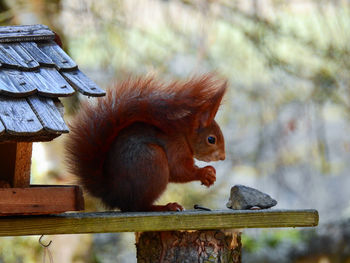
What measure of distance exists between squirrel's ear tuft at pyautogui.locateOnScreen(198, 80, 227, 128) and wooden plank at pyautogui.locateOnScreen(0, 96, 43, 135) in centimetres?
58

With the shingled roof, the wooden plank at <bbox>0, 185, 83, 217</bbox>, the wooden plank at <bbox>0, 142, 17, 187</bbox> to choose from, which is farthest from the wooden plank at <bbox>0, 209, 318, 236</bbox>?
the shingled roof

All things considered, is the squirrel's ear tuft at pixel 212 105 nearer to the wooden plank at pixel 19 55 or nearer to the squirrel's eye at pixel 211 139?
the squirrel's eye at pixel 211 139

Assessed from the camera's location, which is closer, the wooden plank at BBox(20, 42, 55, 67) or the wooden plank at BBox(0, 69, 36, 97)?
the wooden plank at BBox(0, 69, 36, 97)

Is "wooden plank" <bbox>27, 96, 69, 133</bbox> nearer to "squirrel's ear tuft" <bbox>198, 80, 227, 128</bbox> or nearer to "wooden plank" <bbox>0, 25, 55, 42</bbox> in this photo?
"wooden plank" <bbox>0, 25, 55, 42</bbox>

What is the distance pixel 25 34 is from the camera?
69.6 inches

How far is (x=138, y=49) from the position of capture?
4059 millimetres

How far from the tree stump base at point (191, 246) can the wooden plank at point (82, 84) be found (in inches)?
18.6

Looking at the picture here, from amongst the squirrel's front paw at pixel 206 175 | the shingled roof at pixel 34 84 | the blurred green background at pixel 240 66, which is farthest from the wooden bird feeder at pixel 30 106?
the blurred green background at pixel 240 66

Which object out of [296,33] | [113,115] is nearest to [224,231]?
[113,115]

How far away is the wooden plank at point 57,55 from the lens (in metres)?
1.67

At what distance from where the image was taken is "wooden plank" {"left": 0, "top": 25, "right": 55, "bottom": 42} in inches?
68.6

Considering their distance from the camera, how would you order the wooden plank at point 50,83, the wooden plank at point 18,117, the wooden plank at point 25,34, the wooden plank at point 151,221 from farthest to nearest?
the wooden plank at point 25,34, the wooden plank at point 151,221, the wooden plank at point 50,83, the wooden plank at point 18,117

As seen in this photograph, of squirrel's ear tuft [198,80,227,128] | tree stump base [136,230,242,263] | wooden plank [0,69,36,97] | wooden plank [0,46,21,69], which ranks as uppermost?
wooden plank [0,46,21,69]

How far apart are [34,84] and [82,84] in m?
0.12
